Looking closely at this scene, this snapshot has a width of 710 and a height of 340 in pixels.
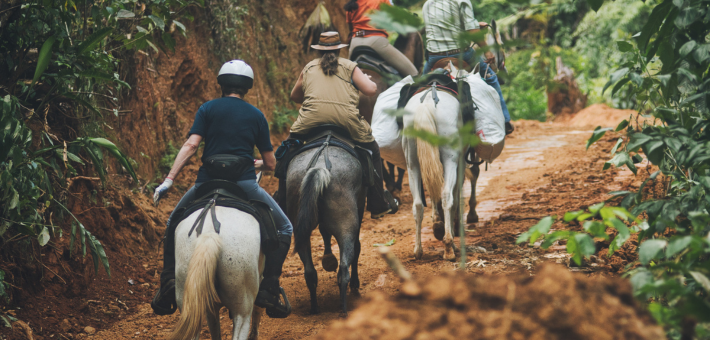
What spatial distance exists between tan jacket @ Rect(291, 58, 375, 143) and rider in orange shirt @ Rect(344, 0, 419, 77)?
2.88 metres

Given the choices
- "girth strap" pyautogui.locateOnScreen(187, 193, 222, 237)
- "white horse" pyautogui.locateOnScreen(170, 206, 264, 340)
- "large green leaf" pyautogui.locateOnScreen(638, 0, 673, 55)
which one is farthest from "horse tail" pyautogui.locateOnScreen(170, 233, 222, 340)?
"large green leaf" pyautogui.locateOnScreen(638, 0, 673, 55)

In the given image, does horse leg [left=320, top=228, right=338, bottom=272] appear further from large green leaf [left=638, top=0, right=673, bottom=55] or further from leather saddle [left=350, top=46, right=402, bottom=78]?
leather saddle [left=350, top=46, right=402, bottom=78]

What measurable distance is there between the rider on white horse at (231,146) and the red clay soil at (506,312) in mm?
2452

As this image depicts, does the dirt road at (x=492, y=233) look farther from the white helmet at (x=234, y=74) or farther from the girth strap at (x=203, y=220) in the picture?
the white helmet at (x=234, y=74)

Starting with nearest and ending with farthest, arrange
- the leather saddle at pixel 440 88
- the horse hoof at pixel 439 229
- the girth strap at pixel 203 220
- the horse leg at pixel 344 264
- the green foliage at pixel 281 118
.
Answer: the girth strap at pixel 203 220
the horse leg at pixel 344 264
the leather saddle at pixel 440 88
the horse hoof at pixel 439 229
the green foliage at pixel 281 118

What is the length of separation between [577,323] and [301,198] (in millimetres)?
3117

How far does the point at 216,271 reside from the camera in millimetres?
3463

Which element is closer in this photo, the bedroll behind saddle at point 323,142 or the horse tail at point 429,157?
the bedroll behind saddle at point 323,142

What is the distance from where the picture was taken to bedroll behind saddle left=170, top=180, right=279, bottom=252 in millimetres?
3637

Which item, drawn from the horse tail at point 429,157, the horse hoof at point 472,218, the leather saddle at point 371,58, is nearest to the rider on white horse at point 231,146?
the horse tail at point 429,157

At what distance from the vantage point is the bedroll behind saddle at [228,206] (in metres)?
3.64

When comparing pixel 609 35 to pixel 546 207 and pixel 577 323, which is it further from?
pixel 577 323

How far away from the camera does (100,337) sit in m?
4.66

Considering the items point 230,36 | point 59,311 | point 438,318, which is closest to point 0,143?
point 59,311
